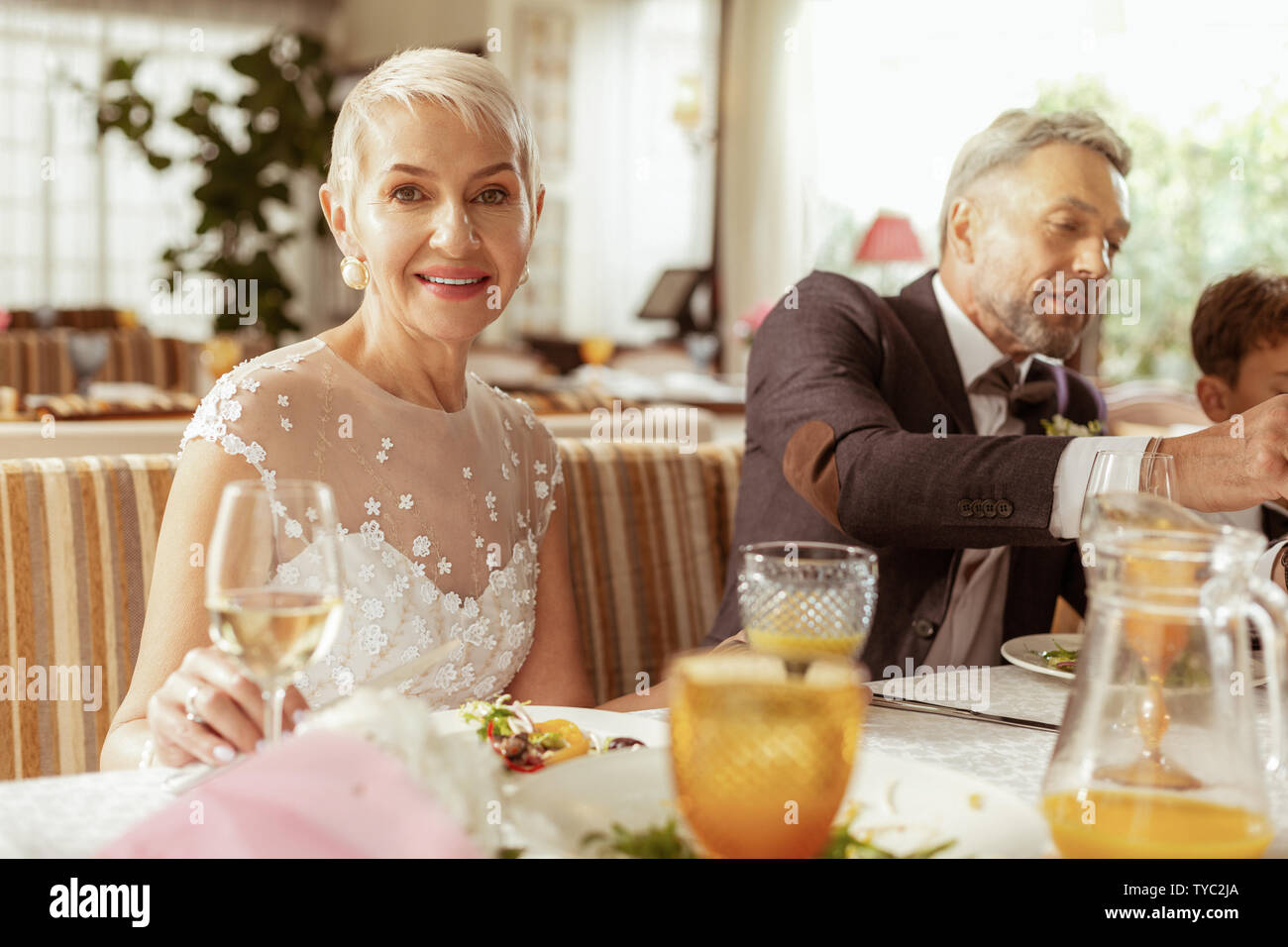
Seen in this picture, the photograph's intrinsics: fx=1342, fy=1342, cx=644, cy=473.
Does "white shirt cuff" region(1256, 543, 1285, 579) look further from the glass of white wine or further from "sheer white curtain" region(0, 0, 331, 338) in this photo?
"sheer white curtain" region(0, 0, 331, 338)

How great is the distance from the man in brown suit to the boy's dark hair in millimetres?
Answer: 211

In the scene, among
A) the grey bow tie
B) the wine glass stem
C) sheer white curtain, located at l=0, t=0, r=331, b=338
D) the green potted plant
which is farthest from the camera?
sheer white curtain, located at l=0, t=0, r=331, b=338

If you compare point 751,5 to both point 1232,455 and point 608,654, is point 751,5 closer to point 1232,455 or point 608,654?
point 608,654

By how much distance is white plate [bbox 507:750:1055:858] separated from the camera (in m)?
0.77

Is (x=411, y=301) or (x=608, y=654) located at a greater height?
(x=411, y=301)

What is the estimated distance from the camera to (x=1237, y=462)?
131cm

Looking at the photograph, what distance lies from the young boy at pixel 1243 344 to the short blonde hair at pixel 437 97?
1232mm

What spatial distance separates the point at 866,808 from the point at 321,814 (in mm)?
388

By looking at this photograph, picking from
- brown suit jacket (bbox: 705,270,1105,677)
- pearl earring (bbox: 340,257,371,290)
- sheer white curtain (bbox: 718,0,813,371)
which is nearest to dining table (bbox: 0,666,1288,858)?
brown suit jacket (bbox: 705,270,1105,677)

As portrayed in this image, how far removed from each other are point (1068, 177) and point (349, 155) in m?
1.13
